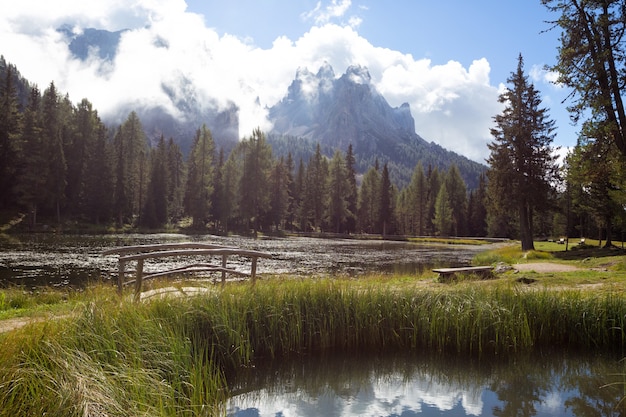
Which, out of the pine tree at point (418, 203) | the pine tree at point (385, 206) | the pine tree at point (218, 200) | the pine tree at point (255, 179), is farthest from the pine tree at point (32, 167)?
the pine tree at point (418, 203)

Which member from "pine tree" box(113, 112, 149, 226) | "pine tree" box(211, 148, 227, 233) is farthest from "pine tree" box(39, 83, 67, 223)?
"pine tree" box(211, 148, 227, 233)

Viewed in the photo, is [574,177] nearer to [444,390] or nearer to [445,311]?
[445,311]

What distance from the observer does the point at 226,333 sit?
706cm

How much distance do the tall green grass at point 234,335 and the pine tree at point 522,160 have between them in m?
26.3

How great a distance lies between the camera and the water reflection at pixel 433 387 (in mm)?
5785

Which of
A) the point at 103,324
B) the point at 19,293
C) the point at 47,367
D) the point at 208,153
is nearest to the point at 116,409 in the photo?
the point at 47,367

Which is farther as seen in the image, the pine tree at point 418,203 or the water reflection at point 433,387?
the pine tree at point 418,203

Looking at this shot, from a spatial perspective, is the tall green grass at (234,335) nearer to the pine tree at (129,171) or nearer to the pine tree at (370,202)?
the pine tree at (129,171)

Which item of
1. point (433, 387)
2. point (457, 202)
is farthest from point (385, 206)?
point (433, 387)

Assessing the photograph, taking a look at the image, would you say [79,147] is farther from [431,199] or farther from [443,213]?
[431,199]

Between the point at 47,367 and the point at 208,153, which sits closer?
the point at 47,367

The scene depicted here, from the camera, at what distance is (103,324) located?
574 centimetres

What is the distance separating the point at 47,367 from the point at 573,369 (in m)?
8.30

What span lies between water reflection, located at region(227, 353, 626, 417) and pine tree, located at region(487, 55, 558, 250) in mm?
27709
